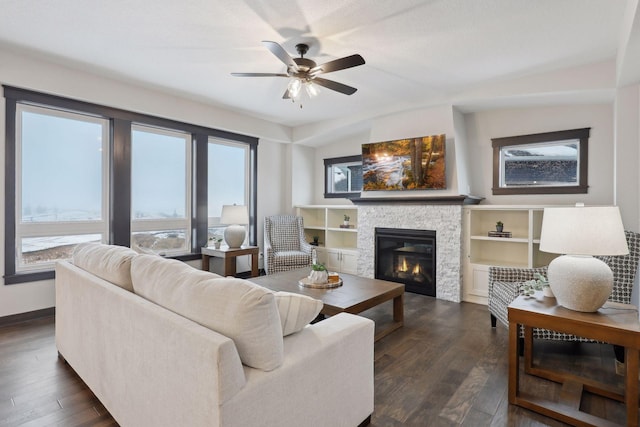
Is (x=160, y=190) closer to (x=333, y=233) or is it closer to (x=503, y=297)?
(x=333, y=233)

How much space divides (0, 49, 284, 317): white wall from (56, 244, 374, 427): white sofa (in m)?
2.14

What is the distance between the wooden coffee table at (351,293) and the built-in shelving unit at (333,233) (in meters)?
1.93

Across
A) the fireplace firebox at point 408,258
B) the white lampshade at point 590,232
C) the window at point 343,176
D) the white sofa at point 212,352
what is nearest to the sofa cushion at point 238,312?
the white sofa at point 212,352

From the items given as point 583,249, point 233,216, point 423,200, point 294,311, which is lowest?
point 294,311

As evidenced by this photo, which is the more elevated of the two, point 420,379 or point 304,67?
point 304,67

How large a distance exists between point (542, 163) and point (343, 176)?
3091 mm

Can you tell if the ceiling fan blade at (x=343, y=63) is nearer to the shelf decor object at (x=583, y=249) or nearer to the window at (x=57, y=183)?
the shelf decor object at (x=583, y=249)

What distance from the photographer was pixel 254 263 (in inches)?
201

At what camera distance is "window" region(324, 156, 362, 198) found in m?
6.03

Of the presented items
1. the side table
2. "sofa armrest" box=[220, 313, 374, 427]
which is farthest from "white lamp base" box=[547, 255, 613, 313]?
the side table

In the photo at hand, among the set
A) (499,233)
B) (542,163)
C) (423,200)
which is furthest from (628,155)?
(423,200)

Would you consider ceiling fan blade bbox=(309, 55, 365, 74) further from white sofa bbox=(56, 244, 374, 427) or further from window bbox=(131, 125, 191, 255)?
window bbox=(131, 125, 191, 255)

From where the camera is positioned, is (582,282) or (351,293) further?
(351,293)

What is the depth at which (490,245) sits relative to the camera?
4535 mm
